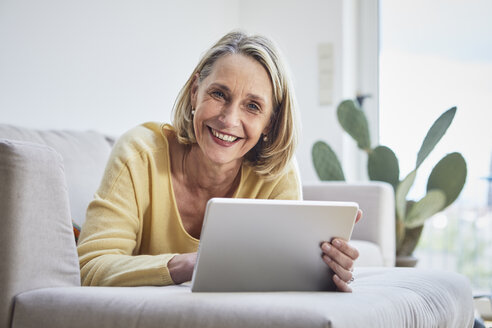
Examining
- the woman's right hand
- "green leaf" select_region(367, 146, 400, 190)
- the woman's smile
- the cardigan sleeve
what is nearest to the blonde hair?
the woman's smile

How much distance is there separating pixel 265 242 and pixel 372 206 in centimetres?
169

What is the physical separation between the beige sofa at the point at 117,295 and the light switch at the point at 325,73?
256 cm

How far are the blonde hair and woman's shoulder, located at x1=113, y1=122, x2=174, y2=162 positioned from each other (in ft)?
0.18

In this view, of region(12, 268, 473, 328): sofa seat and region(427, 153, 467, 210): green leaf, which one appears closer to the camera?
region(12, 268, 473, 328): sofa seat

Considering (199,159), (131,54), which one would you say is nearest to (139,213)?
(199,159)

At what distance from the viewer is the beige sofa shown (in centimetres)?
82

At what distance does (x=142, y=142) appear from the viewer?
149 cm

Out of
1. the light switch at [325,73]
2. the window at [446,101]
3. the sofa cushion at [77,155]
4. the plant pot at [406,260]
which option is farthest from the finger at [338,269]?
the light switch at [325,73]

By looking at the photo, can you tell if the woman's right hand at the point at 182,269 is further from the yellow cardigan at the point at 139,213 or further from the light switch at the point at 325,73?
the light switch at the point at 325,73

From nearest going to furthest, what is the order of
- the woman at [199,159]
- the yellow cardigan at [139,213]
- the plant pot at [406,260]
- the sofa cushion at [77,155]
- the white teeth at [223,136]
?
the yellow cardigan at [139,213]
the woman at [199,159]
the white teeth at [223,136]
the sofa cushion at [77,155]
the plant pot at [406,260]

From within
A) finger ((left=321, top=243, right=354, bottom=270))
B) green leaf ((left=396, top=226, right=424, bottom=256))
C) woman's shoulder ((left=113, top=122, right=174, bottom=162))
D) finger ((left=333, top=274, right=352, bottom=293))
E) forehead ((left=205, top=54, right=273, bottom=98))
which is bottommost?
green leaf ((left=396, top=226, right=424, bottom=256))

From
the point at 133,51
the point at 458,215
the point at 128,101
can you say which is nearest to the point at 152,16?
the point at 133,51

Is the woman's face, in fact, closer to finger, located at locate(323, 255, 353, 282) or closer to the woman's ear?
the woman's ear

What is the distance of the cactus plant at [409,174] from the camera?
2791 millimetres
